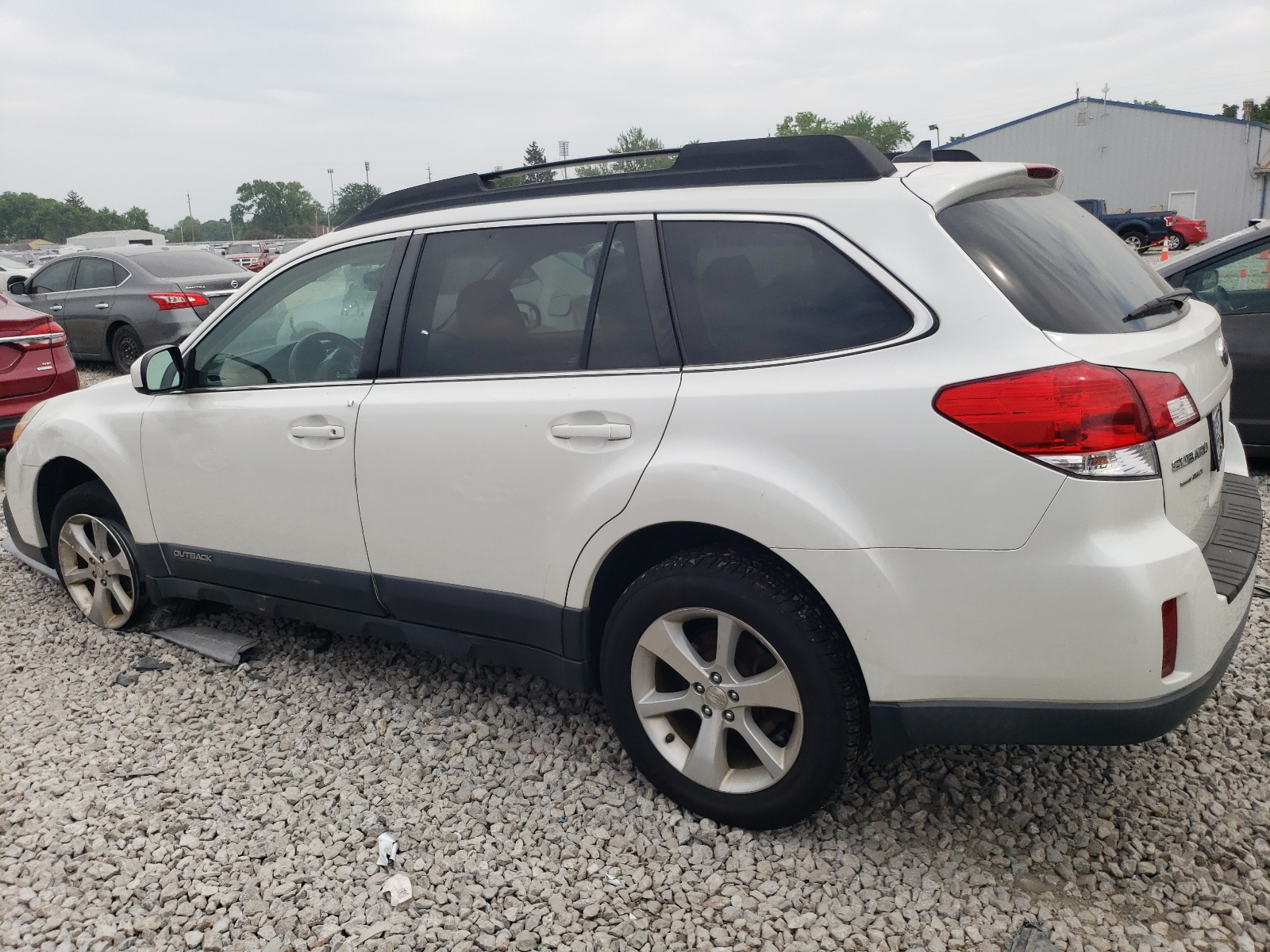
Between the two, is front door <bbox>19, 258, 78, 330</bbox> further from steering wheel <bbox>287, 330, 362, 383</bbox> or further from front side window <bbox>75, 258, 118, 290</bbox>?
steering wheel <bbox>287, 330, 362, 383</bbox>

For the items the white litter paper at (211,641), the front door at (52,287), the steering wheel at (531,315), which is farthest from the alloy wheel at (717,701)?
the front door at (52,287)

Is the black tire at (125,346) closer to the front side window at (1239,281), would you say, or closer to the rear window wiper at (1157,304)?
the front side window at (1239,281)

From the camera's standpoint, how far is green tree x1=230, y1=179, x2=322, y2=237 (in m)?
138

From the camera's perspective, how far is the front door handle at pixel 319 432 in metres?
3.22

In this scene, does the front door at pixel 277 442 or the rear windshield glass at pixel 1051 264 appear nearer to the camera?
the rear windshield glass at pixel 1051 264

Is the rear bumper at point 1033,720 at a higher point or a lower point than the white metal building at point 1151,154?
lower

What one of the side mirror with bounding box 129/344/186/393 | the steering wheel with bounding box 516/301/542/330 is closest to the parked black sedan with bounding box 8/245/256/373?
the side mirror with bounding box 129/344/186/393

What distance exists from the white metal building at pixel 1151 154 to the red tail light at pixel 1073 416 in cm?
4636

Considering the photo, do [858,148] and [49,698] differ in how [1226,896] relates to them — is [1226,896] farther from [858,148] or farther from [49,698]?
[49,698]

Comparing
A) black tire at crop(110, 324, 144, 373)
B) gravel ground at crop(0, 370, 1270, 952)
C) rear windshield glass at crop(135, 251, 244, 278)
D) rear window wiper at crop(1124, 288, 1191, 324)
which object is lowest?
gravel ground at crop(0, 370, 1270, 952)

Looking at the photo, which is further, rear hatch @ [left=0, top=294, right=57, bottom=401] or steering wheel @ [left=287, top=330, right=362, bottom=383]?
rear hatch @ [left=0, top=294, right=57, bottom=401]

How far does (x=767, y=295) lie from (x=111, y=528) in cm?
315

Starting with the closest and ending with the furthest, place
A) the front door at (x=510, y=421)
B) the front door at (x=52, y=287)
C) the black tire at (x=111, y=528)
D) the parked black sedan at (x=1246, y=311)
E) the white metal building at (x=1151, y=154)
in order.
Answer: the front door at (x=510, y=421), the black tire at (x=111, y=528), the parked black sedan at (x=1246, y=311), the front door at (x=52, y=287), the white metal building at (x=1151, y=154)

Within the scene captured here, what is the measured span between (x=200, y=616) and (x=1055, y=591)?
12.6 feet
